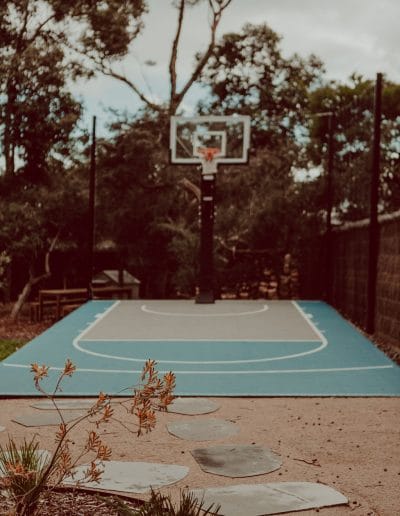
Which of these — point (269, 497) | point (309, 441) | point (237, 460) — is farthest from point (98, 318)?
point (269, 497)

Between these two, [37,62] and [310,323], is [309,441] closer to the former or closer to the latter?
[310,323]

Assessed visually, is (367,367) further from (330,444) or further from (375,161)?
(375,161)

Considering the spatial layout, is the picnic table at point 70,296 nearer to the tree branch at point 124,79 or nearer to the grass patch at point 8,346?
the grass patch at point 8,346

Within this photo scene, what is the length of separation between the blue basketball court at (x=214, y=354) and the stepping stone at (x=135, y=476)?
2.13ft

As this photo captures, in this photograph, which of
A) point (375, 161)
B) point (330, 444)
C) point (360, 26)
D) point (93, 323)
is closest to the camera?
point (330, 444)

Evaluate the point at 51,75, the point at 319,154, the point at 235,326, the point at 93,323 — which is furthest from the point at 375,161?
the point at 51,75

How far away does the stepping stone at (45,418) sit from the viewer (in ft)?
14.9

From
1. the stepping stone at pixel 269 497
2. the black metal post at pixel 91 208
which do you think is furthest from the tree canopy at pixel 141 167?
the stepping stone at pixel 269 497

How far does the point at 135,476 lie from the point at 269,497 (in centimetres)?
68

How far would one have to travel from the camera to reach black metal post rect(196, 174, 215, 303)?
12883 millimetres

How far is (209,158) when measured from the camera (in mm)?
13188

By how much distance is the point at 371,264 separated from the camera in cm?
929

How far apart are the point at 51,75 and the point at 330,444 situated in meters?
13.2

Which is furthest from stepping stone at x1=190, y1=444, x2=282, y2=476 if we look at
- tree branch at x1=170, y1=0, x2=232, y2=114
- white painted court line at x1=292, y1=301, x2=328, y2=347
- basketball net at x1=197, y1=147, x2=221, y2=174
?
tree branch at x1=170, y1=0, x2=232, y2=114
